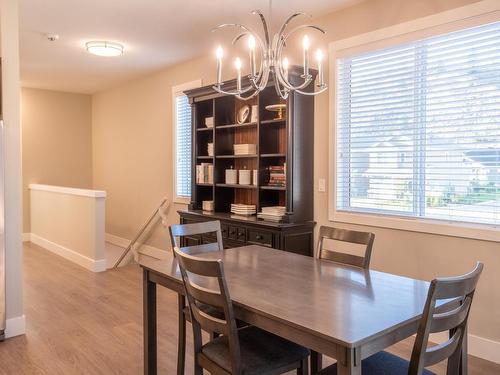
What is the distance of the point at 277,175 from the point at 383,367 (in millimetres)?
2335

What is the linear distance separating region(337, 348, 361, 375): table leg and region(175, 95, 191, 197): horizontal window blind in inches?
167

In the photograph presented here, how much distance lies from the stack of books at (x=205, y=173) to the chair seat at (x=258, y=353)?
106 inches

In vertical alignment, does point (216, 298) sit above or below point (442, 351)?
above

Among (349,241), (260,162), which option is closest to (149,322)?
(349,241)

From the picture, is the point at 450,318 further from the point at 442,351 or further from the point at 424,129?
the point at 424,129

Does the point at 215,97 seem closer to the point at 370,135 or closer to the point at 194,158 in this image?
the point at 194,158

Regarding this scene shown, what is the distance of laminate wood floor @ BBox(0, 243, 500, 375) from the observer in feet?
9.15


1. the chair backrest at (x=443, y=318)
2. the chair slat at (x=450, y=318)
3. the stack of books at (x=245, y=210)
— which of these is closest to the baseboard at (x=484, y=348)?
the chair backrest at (x=443, y=318)

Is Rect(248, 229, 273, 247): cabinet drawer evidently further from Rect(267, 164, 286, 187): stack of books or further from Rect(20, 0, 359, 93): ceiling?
Rect(20, 0, 359, 93): ceiling

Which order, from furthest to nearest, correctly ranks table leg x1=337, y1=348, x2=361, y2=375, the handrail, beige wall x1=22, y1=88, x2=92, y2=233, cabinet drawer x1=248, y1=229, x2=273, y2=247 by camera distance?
1. beige wall x1=22, y1=88, x2=92, y2=233
2. the handrail
3. cabinet drawer x1=248, y1=229, x2=273, y2=247
4. table leg x1=337, y1=348, x2=361, y2=375

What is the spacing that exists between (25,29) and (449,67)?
3952mm

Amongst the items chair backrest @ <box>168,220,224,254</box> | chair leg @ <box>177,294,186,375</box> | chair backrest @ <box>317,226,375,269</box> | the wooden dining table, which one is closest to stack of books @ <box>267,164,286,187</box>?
chair backrest @ <box>168,220,224,254</box>

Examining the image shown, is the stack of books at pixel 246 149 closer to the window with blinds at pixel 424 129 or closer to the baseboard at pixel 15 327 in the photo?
the window with blinds at pixel 424 129

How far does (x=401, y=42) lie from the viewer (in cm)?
320
